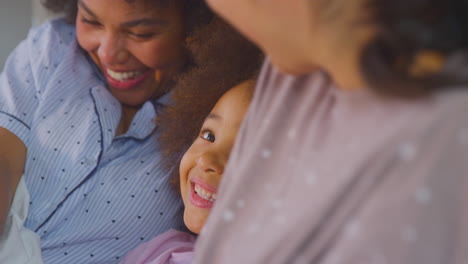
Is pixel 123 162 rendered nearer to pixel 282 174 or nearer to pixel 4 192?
pixel 4 192

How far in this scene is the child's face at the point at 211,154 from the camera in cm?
85

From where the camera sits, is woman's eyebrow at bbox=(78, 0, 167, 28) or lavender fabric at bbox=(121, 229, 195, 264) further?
woman's eyebrow at bbox=(78, 0, 167, 28)

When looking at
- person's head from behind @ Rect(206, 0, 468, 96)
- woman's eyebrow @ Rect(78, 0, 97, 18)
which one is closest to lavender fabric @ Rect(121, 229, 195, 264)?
woman's eyebrow @ Rect(78, 0, 97, 18)

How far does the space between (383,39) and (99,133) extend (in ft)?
2.59

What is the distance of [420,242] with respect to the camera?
1.34ft

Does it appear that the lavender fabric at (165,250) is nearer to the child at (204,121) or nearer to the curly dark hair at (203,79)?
the child at (204,121)

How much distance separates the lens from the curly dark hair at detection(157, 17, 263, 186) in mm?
937

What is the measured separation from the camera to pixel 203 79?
99cm

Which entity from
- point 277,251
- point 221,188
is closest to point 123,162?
point 221,188

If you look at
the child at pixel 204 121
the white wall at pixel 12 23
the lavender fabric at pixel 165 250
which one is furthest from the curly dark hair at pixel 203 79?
the white wall at pixel 12 23

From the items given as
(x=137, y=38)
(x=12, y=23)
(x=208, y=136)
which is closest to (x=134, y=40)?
(x=137, y=38)

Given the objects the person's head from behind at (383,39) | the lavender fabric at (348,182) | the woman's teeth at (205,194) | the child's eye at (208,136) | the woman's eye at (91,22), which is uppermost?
the person's head from behind at (383,39)

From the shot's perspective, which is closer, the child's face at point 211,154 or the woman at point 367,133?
the woman at point 367,133

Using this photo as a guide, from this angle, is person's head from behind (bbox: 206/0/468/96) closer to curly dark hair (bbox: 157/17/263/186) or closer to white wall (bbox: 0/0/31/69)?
curly dark hair (bbox: 157/17/263/186)
